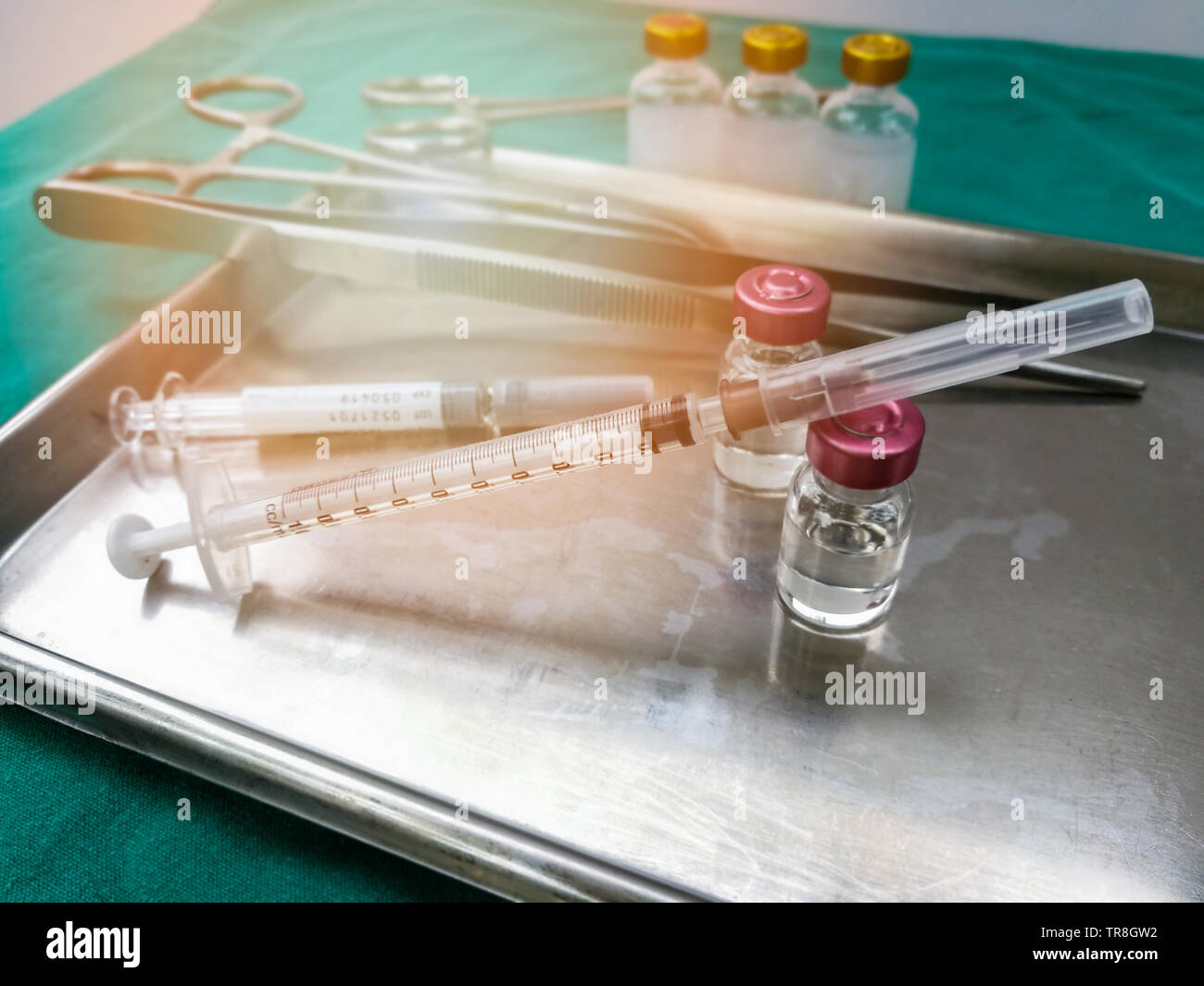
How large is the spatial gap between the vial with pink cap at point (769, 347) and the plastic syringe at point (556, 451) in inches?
1.2

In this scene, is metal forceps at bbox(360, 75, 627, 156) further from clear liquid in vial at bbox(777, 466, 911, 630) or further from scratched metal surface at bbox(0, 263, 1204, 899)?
clear liquid in vial at bbox(777, 466, 911, 630)

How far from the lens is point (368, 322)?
36.1 inches

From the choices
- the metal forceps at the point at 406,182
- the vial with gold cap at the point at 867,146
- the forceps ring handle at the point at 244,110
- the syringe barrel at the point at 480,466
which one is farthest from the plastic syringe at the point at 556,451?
the forceps ring handle at the point at 244,110

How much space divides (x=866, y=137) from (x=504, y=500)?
60 centimetres

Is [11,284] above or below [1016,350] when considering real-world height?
below

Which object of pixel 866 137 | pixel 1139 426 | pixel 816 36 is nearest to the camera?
pixel 1139 426

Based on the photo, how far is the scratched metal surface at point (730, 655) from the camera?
51 cm

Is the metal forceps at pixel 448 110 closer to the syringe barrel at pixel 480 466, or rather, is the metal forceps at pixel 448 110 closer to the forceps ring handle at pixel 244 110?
the forceps ring handle at pixel 244 110

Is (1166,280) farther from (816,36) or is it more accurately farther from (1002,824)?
(816,36)

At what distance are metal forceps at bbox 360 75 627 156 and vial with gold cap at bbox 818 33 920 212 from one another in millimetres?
314

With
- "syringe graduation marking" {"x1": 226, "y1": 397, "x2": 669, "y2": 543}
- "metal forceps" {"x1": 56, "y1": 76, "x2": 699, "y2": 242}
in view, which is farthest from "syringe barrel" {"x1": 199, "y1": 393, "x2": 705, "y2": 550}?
"metal forceps" {"x1": 56, "y1": 76, "x2": 699, "y2": 242}

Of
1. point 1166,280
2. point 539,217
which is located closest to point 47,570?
point 539,217

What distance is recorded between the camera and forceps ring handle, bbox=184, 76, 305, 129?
3.59ft

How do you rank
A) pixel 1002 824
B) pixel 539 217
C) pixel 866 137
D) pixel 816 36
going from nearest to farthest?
pixel 1002 824
pixel 539 217
pixel 866 137
pixel 816 36
